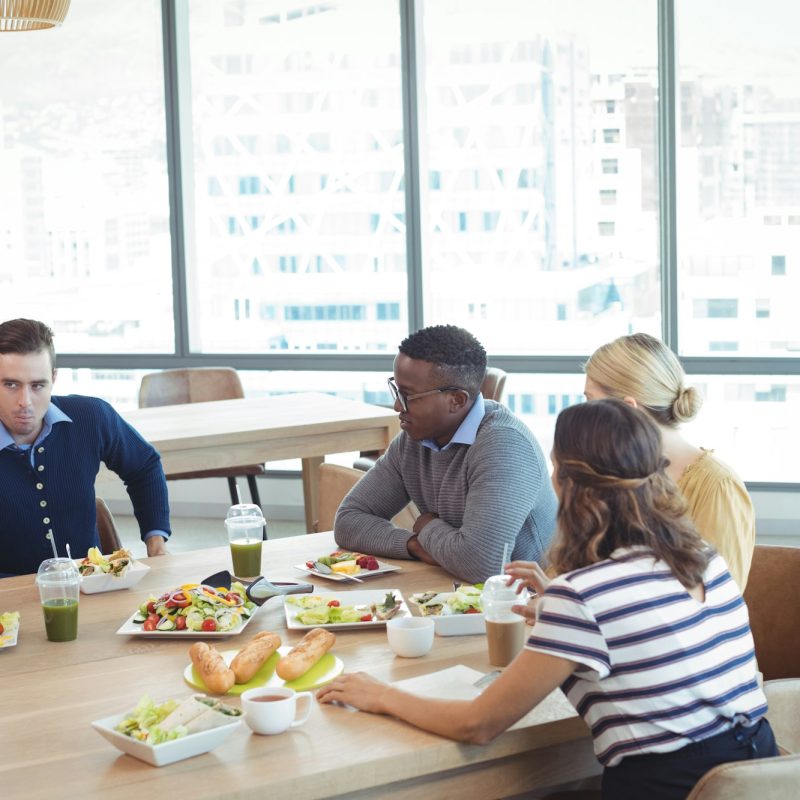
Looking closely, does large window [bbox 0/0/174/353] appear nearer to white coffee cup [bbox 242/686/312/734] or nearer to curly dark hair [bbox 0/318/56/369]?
curly dark hair [bbox 0/318/56/369]

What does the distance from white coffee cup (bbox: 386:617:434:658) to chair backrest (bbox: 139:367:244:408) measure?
335 centimetres

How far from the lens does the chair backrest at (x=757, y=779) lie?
1604 millimetres

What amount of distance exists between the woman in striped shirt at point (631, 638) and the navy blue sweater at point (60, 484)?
1.42 metres

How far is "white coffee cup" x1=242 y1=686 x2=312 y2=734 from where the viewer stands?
5.83 feet

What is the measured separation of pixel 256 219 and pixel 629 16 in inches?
83.2

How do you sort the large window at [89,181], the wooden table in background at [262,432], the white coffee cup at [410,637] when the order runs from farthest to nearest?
the large window at [89,181]
the wooden table in background at [262,432]
the white coffee cup at [410,637]

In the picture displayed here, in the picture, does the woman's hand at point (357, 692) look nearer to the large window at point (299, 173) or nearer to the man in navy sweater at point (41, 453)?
the man in navy sweater at point (41, 453)

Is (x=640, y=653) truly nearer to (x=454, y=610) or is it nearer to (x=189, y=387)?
(x=454, y=610)

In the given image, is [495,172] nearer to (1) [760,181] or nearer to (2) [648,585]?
(1) [760,181]

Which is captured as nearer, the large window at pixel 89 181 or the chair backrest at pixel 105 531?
the chair backrest at pixel 105 531

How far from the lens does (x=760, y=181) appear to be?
18.1ft

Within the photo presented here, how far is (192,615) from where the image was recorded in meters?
2.26

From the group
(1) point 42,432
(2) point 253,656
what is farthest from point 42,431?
(2) point 253,656

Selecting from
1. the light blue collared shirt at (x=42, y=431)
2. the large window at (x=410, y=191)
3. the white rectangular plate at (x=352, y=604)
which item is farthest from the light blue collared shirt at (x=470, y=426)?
the large window at (x=410, y=191)
